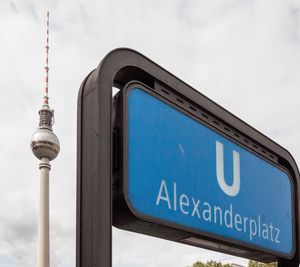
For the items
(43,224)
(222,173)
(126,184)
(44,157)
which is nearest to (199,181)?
(222,173)

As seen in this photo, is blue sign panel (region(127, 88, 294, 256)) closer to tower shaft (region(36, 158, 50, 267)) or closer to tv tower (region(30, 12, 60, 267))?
tv tower (region(30, 12, 60, 267))

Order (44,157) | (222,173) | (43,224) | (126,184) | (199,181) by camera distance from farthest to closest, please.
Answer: (44,157)
(43,224)
(222,173)
(199,181)
(126,184)

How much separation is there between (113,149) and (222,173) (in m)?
1.12

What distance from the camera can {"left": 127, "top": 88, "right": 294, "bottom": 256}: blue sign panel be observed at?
122 inches

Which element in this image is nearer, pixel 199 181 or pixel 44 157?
pixel 199 181

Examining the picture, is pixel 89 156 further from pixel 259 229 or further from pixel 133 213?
pixel 259 229

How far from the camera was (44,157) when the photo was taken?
6919 centimetres

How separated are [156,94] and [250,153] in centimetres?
127

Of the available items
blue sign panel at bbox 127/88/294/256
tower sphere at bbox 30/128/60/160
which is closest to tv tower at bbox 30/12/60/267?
tower sphere at bbox 30/128/60/160

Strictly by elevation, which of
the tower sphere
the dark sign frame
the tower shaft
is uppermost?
the tower sphere

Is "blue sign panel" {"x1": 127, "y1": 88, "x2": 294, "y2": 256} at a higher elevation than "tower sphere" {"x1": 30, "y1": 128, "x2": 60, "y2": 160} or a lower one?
lower

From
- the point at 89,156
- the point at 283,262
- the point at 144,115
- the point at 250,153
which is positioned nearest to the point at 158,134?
the point at 144,115

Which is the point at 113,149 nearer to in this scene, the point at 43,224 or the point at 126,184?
the point at 126,184

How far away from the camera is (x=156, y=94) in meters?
3.32
